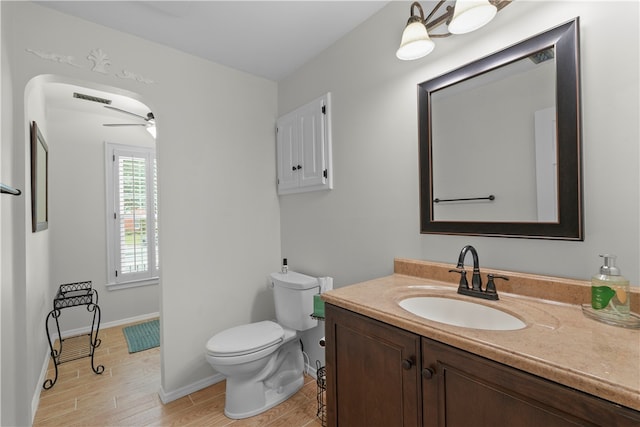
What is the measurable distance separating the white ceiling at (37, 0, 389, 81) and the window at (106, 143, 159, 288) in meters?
1.98

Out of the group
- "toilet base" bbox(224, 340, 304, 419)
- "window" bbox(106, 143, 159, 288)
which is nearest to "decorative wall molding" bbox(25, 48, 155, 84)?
"window" bbox(106, 143, 159, 288)

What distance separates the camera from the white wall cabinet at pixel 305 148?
209cm

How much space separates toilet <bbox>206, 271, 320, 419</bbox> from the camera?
1797 millimetres

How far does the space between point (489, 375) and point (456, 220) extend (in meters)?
0.78

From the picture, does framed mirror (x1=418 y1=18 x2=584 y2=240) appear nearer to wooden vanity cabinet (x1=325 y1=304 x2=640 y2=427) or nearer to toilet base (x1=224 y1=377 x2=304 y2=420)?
wooden vanity cabinet (x1=325 y1=304 x2=640 y2=427)

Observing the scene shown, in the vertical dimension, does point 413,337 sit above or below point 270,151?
below

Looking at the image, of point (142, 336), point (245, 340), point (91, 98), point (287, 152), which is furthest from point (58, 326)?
point (287, 152)

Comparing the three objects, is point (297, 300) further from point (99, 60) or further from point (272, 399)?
point (99, 60)

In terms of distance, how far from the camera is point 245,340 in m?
1.90

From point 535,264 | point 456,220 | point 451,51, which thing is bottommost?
point 535,264

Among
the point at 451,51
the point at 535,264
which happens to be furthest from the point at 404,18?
the point at 535,264

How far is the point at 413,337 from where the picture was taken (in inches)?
37.2

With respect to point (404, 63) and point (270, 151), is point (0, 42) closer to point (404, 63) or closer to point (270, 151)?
point (270, 151)

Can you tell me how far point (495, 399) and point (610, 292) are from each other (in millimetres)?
515
